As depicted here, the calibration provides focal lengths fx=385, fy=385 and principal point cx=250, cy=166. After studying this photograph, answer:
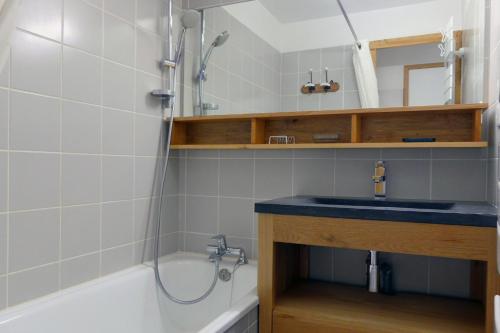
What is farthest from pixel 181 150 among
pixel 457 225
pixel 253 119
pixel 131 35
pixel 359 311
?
pixel 457 225

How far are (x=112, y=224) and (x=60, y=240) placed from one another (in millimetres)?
283

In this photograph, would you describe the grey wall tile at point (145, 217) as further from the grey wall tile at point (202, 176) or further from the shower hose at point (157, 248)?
the grey wall tile at point (202, 176)

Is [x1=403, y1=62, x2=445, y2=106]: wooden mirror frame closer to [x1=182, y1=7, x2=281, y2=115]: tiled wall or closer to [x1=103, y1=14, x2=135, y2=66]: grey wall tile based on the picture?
[x1=182, y1=7, x2=281, y2=115]: tiled wall

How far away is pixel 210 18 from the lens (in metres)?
2.21

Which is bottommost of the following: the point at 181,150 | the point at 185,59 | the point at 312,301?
the point at 312,301

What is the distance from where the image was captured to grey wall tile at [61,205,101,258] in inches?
58.5

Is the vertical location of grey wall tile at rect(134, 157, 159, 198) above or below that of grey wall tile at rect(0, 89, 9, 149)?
below

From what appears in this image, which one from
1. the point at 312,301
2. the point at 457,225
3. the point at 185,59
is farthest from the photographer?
the point at 185,59

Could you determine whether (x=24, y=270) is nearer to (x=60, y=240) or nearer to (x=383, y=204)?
(x=60, y=240)

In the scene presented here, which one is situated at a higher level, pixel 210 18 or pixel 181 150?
pixel 210 18

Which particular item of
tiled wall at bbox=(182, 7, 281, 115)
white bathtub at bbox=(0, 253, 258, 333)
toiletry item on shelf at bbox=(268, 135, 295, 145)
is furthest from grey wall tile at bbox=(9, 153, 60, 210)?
toiletry item on shelf at bbox=(268, 135, 295, 145)

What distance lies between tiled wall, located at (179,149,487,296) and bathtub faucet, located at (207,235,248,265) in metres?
0.10

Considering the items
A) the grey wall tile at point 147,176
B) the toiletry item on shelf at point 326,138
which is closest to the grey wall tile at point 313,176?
the toiletry item on shelf at point 326,138

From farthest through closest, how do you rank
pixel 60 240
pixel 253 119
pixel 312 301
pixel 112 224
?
pixel 253 119, pixel 112 224, pixel 312 301, pixel 60 240
